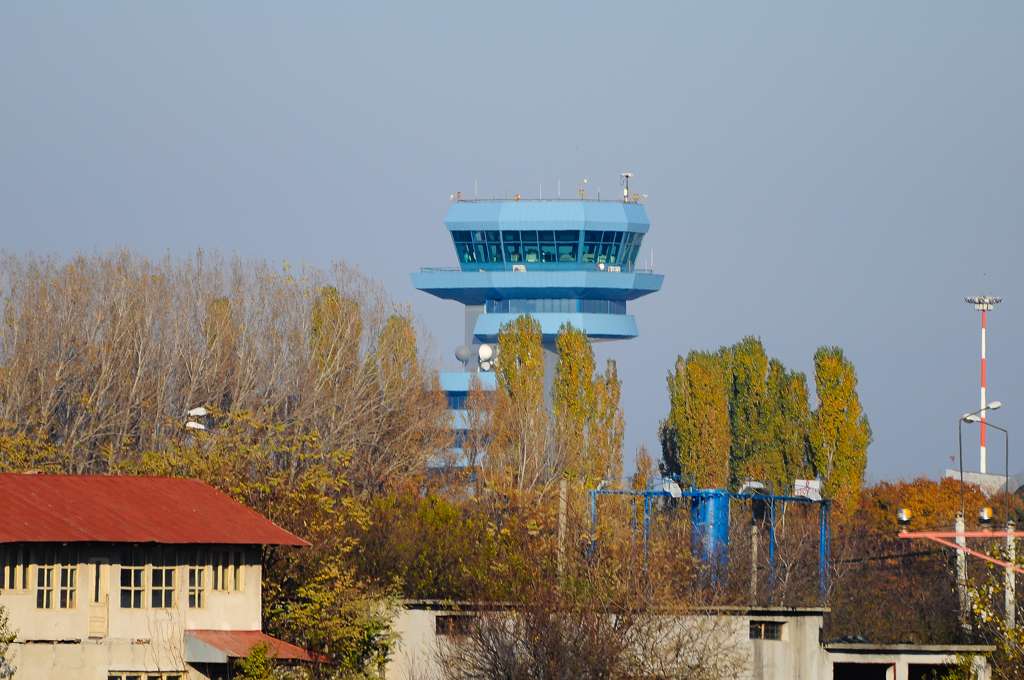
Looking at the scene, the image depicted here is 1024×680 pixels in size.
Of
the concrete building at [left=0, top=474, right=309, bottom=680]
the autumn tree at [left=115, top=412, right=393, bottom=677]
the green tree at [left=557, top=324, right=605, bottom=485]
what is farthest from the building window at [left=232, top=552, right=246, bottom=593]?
the green tree at [left=557, top=324, right=605, bottom=485]

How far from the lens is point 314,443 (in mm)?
73250

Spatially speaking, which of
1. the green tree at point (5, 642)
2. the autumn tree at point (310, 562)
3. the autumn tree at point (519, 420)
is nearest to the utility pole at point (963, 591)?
the autumn tree at point (310, 562)

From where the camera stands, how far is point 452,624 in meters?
45.0

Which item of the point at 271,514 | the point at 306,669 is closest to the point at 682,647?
the point at 306,669

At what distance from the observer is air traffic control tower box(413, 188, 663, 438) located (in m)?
132

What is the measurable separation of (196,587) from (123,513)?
2005mm

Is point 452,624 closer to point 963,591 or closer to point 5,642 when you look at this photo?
point 5,642

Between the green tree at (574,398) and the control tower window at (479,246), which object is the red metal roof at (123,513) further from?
the control tower window at (479,246)

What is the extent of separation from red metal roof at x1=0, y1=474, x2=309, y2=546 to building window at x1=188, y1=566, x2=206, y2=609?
806mm

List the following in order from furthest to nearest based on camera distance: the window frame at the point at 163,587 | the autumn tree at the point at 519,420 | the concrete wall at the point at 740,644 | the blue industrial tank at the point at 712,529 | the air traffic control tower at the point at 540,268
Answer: the air traffic control tower at the point at 540,268 → the autumn tree at the point at 519,420 → the blue industrial tank at the point at 712,529 → the concrete wall at the point at 740,644 → the window frame at the point at 163,587

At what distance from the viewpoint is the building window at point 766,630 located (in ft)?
149

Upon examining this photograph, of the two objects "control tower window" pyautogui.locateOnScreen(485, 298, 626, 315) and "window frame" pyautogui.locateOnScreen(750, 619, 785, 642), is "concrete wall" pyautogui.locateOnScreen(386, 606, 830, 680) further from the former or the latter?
"control tower window" pyautogui.locateOnScreen(485, 298, 626, 315)

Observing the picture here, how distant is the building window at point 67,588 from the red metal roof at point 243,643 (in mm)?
2314

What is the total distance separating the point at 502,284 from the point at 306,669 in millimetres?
89635
